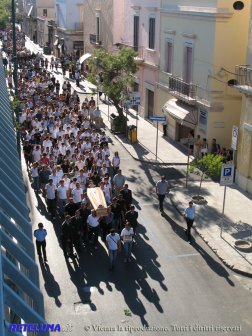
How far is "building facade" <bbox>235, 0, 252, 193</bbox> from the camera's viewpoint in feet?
60.1

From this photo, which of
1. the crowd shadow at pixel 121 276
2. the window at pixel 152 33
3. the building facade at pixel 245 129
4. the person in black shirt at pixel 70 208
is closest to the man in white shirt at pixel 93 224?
the crowd shadow at pixel 121 276

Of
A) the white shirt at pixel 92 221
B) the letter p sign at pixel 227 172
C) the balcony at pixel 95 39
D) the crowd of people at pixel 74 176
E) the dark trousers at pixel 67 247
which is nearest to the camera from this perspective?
the dark trousers at pixel 67 247

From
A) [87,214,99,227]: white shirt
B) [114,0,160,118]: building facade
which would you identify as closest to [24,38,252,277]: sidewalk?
[87,214,99,227]: white shirt

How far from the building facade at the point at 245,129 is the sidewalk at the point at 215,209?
0.55 metres

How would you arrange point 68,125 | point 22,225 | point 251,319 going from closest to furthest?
point 22,225 < point 251,319 < point 68,125

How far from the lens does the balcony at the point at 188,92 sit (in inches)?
883

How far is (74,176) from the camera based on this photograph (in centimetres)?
1702

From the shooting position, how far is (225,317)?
1081 centimetres

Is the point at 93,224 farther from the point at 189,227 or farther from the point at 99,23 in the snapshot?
the point at 99,23

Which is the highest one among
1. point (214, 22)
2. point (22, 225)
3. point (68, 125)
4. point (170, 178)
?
point (214, 22)

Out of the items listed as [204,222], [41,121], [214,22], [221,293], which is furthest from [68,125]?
[221,293]

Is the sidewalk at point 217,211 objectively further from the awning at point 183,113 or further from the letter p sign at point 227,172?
the awning at point 183,113

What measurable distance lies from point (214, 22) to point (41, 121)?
9405 mm

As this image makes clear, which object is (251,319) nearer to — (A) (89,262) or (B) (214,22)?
Result: (A) (89,262)
